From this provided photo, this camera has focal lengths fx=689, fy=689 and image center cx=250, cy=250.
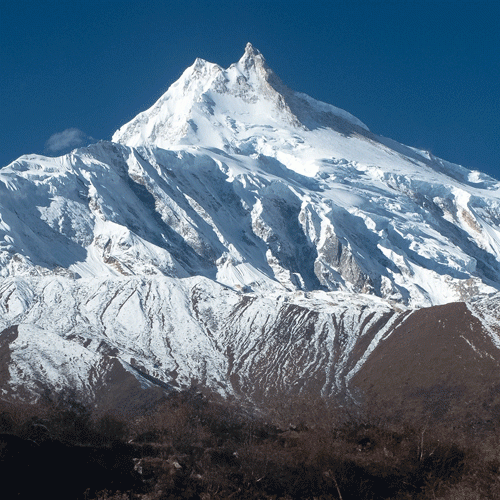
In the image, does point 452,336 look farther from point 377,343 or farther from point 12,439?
point 12,439

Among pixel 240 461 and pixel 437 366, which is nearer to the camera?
pixel 240 461

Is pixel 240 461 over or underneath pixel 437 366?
underneath

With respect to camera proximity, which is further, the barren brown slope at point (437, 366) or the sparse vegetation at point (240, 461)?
the barren brown slope at point (437, 366)

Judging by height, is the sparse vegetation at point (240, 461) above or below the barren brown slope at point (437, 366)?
below

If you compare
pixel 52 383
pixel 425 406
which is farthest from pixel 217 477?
pixel 52 383
